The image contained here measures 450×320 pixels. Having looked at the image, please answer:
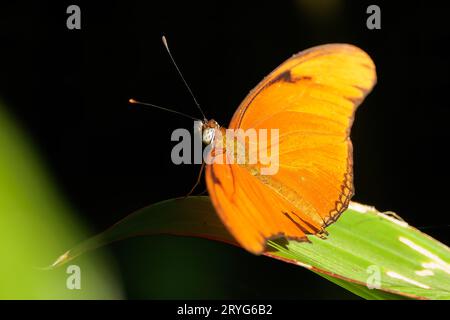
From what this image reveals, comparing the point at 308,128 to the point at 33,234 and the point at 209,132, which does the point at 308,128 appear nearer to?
the point at 209,132

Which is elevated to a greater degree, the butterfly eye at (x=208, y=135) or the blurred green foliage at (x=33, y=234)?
the butterfly eye at (x=208, y=135)

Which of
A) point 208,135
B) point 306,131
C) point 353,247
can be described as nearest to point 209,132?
point 208,135

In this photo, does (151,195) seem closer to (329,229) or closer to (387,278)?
(329,229)

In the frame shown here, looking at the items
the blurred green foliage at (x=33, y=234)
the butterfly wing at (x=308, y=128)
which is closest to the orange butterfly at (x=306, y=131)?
the butterfly wing at (x=308, y=128)

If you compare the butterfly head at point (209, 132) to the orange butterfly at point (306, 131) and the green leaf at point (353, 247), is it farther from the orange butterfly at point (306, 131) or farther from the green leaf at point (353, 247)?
the green leaf at point (353, 247)

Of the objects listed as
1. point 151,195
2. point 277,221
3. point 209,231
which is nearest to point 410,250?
point 277,221

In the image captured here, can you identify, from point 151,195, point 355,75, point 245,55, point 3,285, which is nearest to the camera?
point 3,285

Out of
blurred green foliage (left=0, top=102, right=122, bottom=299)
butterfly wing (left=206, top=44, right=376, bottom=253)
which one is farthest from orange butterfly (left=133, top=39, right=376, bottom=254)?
blurred green foliage (left=0, top=102, right=122, bottom=299)
